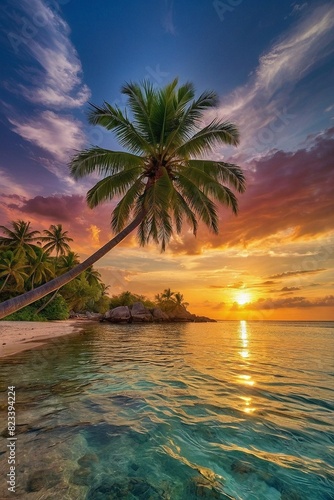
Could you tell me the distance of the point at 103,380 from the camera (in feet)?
22.9

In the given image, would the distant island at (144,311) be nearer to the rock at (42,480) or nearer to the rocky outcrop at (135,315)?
the rocky outcrop at (135,315)

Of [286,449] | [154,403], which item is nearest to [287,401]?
[286,449]

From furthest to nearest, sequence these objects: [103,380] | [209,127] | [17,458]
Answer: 1. [209,127]
2. [103,380]
3. [17,458]

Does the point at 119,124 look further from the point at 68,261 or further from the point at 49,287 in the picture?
the point at 68,261

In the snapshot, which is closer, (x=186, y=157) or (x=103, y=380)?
(x=103, y=380)

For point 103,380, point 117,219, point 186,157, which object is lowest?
point 103,380

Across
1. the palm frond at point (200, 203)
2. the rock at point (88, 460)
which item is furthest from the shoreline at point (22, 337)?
the palm frond at point (200, 203)

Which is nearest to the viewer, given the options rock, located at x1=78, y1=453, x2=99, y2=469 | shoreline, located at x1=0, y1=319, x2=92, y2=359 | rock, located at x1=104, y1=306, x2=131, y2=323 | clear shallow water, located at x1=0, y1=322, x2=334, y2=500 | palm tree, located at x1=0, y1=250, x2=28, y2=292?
clear shallow water, located at x1=0, y1=322, x2=334, y2=500

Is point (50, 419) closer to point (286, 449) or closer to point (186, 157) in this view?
point (286, 449)

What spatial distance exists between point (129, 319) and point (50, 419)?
51.2 meters

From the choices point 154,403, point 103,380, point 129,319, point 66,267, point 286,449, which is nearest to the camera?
point 286,449

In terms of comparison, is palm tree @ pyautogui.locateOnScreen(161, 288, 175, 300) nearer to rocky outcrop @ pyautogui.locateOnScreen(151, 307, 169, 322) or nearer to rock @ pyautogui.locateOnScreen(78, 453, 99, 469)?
rocky outcrop @ pyautogui.locateOnScreen(151, 307, 169, 322)

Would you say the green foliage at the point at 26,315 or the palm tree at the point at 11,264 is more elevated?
the palm tree at the point at 11,264

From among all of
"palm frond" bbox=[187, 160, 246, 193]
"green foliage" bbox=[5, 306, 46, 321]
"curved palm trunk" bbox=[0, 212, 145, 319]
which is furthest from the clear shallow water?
"green foliage" bbox=[5, 306, 46, 321]
